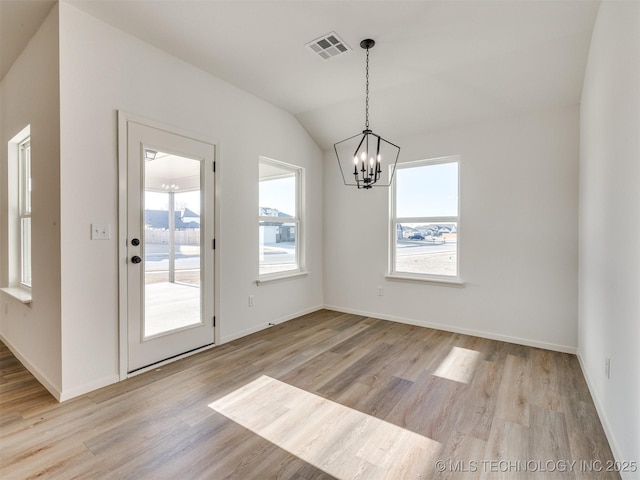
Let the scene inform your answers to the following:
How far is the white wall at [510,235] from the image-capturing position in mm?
3285

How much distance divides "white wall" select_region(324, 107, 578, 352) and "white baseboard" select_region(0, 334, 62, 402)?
362cm

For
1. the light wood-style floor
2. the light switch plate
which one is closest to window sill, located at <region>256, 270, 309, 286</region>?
the light wood-style floor

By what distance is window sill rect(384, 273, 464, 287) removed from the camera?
Answer: 3909 mm

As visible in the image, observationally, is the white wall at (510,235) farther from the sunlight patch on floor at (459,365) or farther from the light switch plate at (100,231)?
the light switch plate at (100,231)

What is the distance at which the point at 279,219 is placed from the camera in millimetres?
4336

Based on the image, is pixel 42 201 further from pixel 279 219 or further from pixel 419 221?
pixel 419 221

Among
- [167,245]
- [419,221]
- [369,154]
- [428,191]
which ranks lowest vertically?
[167,245]

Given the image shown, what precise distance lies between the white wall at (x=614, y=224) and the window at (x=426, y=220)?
1.42 meters

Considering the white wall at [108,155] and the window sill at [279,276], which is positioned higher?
the white wall at [108,155]

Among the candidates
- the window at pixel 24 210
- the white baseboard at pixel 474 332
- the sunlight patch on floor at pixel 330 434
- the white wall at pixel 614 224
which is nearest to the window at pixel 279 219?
the white baseboard at pixel 474 332

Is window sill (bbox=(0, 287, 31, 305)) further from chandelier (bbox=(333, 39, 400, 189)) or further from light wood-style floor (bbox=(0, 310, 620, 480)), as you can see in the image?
chandelier (bbox=(333, 39, 400, 189))

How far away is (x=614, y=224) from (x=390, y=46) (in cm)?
221

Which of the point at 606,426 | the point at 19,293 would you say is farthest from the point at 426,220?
the point at 19,293

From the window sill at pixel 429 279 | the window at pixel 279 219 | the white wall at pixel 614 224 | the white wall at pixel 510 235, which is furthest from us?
the window at pixel 279 219
